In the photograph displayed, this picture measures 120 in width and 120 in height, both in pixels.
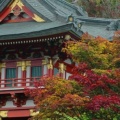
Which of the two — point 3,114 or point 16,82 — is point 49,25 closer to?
point 16,82

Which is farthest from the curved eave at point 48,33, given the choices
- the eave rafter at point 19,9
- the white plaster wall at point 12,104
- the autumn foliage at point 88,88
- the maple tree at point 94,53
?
the white plaster wall at point 12,104

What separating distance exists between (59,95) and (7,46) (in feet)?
20.3

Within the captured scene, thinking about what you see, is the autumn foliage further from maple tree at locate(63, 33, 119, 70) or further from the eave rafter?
the eave rafter

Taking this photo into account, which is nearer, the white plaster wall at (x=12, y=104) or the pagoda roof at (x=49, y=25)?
the pagoda roof at (x=49, y=25)

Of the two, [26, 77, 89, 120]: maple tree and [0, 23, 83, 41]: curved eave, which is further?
[0, 23, 83, 41]: curved eave

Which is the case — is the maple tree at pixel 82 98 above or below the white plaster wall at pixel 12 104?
above

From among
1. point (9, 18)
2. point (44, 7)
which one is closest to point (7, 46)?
point (9, 18)

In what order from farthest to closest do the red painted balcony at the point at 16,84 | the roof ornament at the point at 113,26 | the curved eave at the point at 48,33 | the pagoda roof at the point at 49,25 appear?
the roof ornament at the point at 113,26, the red painted balcony at the point at 16,84, the pagoda roof at the point at 49,25, the curved eave at the point at 48,33

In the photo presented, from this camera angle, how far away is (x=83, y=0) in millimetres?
48688

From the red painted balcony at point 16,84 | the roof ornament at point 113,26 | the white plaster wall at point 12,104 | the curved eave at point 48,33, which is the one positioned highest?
the roof ornament at point 113,26

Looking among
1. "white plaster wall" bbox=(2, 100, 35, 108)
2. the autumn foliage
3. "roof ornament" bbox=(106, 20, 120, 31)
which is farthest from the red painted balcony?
"roof ornament" bbox=(106, 20, 120, 31)

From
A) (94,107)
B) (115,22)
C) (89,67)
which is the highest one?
(115,22)

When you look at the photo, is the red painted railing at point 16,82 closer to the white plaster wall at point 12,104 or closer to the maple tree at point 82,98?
the white plaster wall at point 12,104

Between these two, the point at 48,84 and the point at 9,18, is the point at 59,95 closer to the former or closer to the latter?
the point at 48,84
